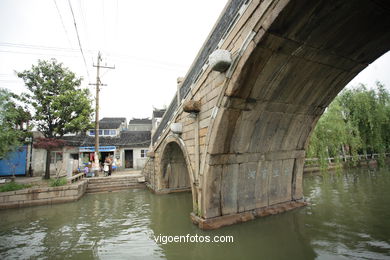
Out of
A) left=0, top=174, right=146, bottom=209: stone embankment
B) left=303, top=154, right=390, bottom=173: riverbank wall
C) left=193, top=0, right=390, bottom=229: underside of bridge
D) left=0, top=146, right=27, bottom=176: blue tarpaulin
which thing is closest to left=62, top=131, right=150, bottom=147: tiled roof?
left=0, top=146, right=27, bottom=176: blue tarpaulin

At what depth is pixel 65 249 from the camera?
4473mm

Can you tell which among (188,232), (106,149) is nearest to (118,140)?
(106,149)

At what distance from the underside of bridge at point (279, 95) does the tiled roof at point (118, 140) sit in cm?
1753

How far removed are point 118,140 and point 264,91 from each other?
20524 mm

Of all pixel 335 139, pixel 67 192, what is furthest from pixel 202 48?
pixel 335 139

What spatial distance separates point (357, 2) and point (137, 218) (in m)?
7.71

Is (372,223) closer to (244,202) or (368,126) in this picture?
(244,202)

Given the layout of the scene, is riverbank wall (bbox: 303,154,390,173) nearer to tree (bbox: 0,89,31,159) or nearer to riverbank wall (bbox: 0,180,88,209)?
riverbank wall (bbox: 0,180,88,209)

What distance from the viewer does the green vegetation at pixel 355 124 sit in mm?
12922

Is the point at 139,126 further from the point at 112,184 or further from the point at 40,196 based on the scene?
the point at 40,196

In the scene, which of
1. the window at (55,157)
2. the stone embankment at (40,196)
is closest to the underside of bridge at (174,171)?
the stone embankment at (40,196)

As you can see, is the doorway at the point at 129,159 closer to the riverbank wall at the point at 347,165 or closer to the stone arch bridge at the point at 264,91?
the stone arch bridge at the point at 264,91

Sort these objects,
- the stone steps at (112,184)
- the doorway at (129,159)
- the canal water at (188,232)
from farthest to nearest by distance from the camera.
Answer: the doorway at (129,159)
the stone steps at (112,184)
the canal water at (188,232)

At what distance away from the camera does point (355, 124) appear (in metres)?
15.5
